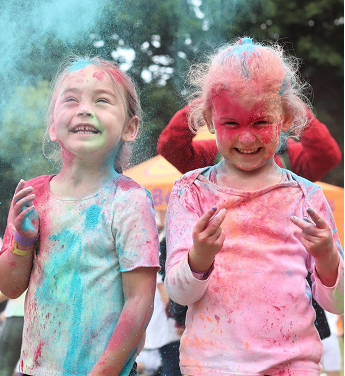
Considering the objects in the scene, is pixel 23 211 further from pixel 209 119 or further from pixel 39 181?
pixel 209 119

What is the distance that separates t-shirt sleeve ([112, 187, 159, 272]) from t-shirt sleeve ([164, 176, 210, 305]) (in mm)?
42

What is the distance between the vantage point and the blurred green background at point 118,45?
142 cm

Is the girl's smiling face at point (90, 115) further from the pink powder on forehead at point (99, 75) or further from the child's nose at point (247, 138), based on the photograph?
the child's nose at point (247, 138)

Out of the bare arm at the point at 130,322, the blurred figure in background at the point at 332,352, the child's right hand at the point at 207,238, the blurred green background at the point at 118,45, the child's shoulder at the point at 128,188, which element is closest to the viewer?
the child's right hand at the point at 207,238

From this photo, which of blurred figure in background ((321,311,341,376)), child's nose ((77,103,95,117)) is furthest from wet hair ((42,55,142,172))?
blurred figure in background ((321,311,341,376))

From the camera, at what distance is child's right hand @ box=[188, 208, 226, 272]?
105 cm

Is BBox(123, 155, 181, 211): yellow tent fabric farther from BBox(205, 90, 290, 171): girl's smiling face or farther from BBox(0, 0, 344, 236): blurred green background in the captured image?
BBox(205, 90, 290, 171): girl's smiling face

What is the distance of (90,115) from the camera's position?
128 cm

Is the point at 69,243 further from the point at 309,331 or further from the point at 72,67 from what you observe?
the point at 309,331

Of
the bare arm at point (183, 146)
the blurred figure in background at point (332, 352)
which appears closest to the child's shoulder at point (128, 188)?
the bare arm at point (183, 146)

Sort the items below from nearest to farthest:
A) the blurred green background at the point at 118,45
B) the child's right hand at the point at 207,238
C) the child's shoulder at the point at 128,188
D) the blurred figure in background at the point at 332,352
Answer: the child's right hand at the point at 207,238 < the child's shoulder at the point at 128,188 < the blurred green background at the point at 118,45 < the blurred figure in background at the point at 332,352

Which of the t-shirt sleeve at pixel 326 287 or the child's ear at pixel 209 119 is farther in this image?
the child's ear at pixel 209 119

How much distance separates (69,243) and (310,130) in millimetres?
802

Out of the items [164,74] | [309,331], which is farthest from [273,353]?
[164,74]
